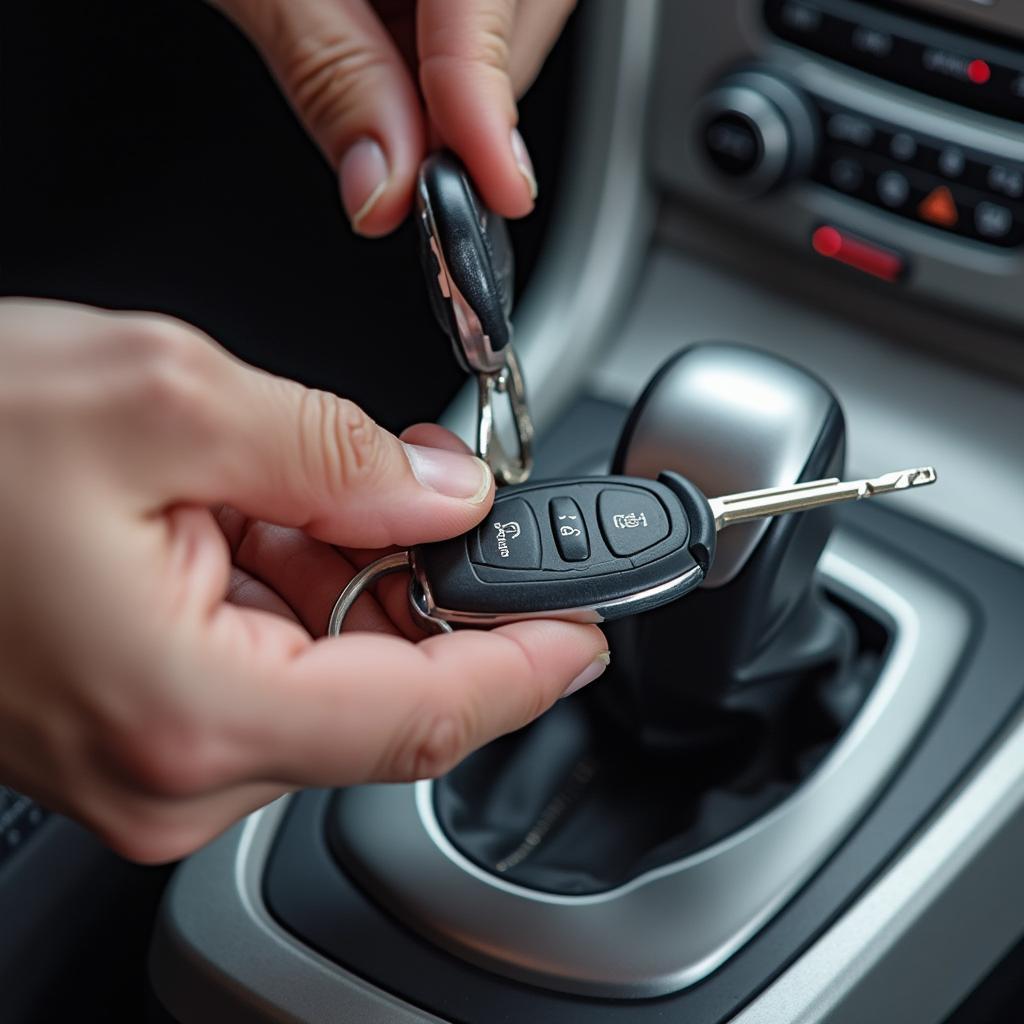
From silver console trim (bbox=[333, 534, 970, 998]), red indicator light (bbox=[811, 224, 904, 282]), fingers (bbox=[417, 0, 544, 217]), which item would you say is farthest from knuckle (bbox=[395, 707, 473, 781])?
red indicator light (bbox=[811, 224, 904, 282])

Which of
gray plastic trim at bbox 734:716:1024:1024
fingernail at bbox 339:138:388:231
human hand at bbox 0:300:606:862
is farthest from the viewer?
fingernail at bbox 339:138:388:231

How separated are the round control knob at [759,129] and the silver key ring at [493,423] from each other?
0.71 feet

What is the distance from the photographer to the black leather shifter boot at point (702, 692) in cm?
56

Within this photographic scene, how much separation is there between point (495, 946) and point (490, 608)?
0.51 ft

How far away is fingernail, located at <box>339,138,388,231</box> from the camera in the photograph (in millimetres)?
653

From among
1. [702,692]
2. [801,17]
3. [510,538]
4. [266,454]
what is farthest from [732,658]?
[801,17]

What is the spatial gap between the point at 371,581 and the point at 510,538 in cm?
7

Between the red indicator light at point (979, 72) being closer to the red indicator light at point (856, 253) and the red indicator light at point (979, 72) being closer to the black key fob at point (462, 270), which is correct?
the red indicator light at point (856, 253)

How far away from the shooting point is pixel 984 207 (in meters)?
0.68

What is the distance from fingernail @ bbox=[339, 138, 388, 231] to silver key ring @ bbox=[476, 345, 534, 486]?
120mm

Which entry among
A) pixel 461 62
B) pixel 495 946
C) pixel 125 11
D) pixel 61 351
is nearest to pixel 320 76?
pixel 461 62

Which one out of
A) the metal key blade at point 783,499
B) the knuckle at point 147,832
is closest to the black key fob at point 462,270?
the metal key blade at point 783,499

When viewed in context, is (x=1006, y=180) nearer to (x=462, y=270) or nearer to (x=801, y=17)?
(x=801, y=17)

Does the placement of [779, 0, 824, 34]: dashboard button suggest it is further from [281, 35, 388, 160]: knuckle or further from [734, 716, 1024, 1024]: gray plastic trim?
[734, 716, 1024, 1024]: gray plastic trim
